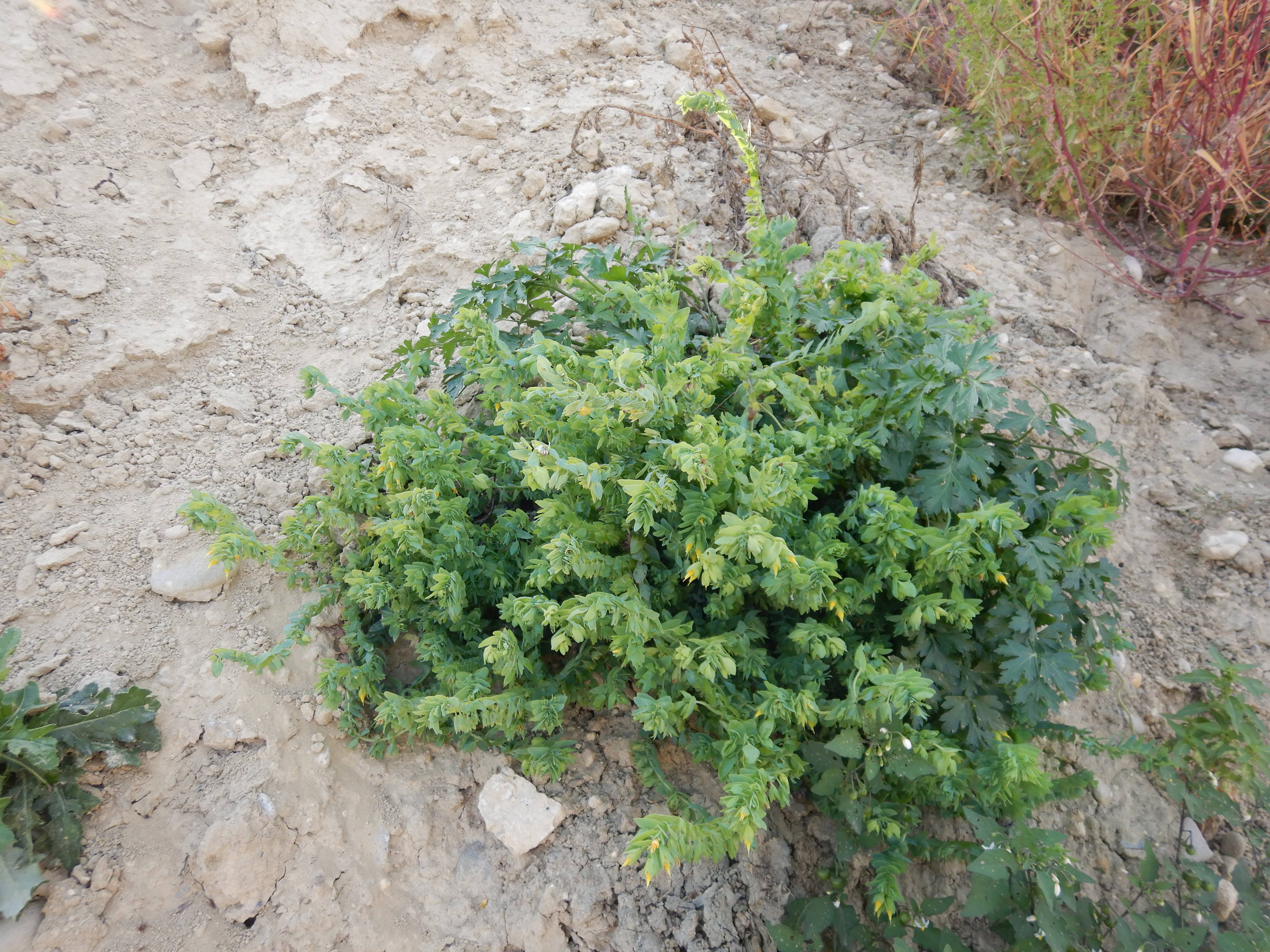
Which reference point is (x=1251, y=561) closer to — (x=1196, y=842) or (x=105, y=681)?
(x=1196, y=842)

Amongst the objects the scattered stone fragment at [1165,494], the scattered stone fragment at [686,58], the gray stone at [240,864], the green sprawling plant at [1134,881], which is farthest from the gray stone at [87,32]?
the scattered stone fragment at [1165,494]

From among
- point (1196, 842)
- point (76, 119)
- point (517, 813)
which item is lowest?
point (1196, 842)

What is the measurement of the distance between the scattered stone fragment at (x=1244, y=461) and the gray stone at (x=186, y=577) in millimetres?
3507

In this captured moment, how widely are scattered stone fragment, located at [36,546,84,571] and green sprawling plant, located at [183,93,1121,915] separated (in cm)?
52

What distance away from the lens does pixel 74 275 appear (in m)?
2.84

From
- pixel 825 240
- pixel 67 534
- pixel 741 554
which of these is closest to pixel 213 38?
pixel 67 534

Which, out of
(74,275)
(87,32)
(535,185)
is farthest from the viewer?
(87,32)

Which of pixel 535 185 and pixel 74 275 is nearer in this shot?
pixel 74 275

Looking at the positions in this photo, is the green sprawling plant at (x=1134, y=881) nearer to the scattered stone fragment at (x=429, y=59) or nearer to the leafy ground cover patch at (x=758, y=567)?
the leafy ground cover patch at (x=758, y=567)

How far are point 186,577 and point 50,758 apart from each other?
24.9 inches

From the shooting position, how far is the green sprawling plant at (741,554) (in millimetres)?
1709

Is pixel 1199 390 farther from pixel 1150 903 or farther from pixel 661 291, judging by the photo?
pixel 661 291

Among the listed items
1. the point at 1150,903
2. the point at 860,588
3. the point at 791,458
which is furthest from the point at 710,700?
the point at 1150,903

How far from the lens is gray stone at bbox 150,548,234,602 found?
2.26 m
